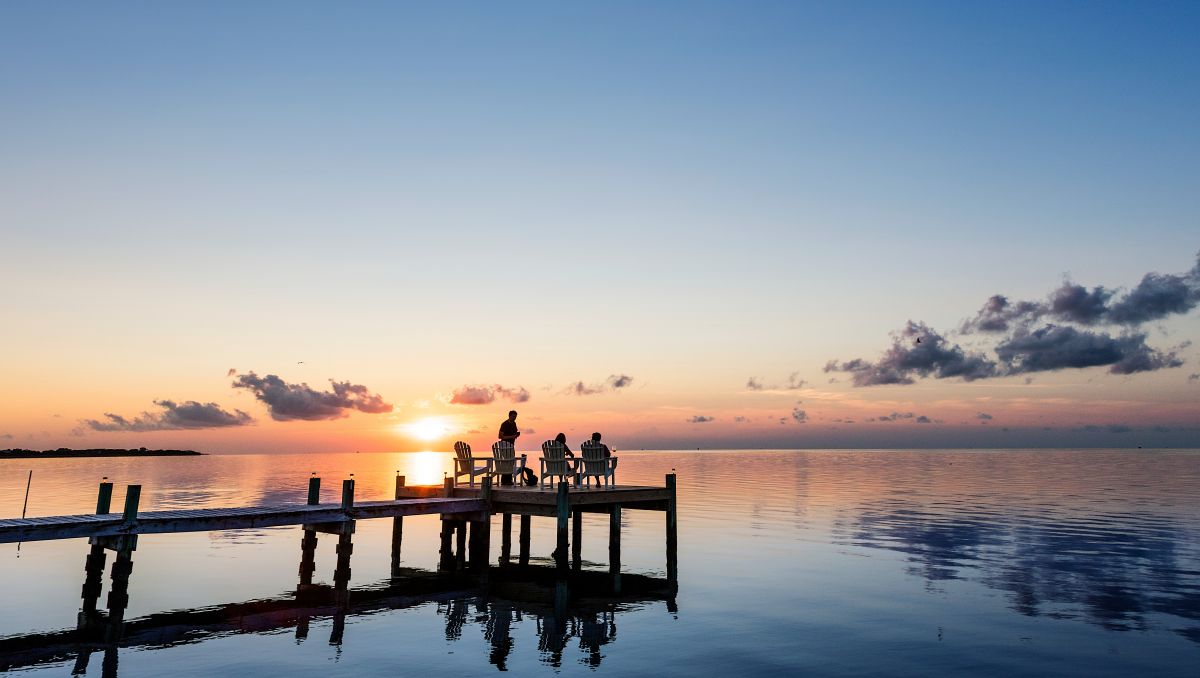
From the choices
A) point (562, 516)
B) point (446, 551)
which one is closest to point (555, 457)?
point (562, 516)

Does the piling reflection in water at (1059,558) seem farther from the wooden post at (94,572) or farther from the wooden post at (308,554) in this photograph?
the wooden post at (94,572)

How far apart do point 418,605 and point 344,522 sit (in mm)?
3030

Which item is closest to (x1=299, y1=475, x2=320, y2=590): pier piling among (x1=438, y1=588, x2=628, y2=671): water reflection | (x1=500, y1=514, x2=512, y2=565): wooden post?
(x1=438, y1=588, x2=628, y2=671): water reflection

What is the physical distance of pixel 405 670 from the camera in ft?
50.3

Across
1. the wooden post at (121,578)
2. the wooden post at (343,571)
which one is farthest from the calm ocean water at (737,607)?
the wooden post at (121,578)

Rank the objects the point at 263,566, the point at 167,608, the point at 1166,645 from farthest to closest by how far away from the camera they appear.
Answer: the point at 263,566
the point at 167,608
the point at 1166,645

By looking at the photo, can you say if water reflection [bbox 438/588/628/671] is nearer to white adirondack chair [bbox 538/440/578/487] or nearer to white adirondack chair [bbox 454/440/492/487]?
white adirondack chair [bbox 538/440/578/487]

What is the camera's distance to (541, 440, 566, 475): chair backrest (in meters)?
24.5

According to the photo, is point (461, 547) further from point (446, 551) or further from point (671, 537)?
point (671, 537)

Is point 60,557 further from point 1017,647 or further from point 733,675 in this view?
point 1017,647

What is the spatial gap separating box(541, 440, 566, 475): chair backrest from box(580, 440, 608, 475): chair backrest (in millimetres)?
1167

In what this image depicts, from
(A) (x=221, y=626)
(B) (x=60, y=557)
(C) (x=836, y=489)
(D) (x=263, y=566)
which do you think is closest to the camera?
(A) (x=221, y=626)

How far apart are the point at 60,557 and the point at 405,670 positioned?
23.9 meters

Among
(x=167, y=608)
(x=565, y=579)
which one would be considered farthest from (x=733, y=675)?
(x=167, y=608)
